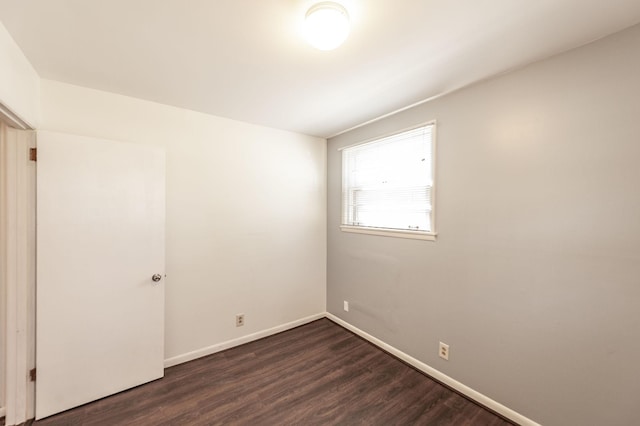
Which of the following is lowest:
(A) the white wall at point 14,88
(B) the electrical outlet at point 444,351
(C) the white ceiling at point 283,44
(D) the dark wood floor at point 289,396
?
(D) the dark wood floor at point 289,396

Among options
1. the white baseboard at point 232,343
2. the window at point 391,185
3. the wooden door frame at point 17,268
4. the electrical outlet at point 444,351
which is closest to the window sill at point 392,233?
the window at point 391,185

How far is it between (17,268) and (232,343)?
71.1 inches

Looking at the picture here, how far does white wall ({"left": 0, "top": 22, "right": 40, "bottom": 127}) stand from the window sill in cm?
280

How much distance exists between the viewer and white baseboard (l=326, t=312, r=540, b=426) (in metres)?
1.71

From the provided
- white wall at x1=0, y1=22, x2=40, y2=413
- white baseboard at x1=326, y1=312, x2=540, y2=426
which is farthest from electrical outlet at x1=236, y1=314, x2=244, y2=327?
white wall at x1=0, y1=22, x2=40, y2=413

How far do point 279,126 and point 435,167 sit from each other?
5.84 feet

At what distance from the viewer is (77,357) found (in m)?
1.85

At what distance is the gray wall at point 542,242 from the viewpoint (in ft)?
4.46

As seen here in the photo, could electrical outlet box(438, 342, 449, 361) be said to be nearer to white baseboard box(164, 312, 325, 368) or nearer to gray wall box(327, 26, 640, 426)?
gray wall box(327, 26, 640, 426)

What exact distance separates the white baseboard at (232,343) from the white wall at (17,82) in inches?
86.4

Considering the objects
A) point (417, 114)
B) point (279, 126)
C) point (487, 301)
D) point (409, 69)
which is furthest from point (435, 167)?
point (279, 126)

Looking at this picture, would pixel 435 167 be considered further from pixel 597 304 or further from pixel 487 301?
pixel 597 304

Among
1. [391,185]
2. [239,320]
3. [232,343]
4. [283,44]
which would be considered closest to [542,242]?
[391,185]

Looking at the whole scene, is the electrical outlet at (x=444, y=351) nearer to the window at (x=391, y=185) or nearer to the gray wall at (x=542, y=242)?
the gray wall at (x=542, y=242)
